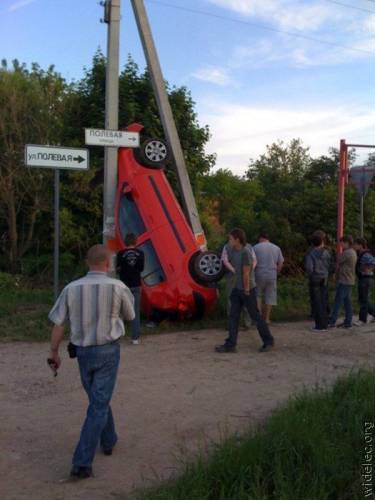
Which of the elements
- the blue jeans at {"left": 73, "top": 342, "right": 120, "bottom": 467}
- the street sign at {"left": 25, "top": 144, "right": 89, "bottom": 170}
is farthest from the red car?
the blue jeans at {"left": 73, "top": 342, "right": 120, "bottom": 467}

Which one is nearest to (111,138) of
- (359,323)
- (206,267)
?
(206,267)

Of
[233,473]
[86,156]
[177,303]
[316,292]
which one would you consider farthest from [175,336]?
[233,473]

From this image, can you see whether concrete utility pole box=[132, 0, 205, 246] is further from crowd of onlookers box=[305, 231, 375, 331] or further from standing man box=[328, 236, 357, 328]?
standing man box=[328, 236, 357, 328]

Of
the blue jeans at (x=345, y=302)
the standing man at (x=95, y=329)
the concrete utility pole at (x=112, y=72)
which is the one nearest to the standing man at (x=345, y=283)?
the blue jeans at (x=345, y=302)

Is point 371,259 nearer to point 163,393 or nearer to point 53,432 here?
point 163,393

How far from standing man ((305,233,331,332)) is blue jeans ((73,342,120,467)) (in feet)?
19.1

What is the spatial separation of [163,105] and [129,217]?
7.43ft

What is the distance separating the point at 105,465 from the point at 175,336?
465 centimetres

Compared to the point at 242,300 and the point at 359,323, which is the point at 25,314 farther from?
the point at 359,323

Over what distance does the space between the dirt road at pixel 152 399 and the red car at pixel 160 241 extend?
588 millimetres

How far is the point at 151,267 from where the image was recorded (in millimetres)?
10023

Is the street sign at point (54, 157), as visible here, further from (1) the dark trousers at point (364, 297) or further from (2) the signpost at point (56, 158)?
(1) the dark trousers at point (364, 297)

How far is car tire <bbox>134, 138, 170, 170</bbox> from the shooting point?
10.4 meters

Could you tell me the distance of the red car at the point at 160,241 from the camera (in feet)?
31.9
